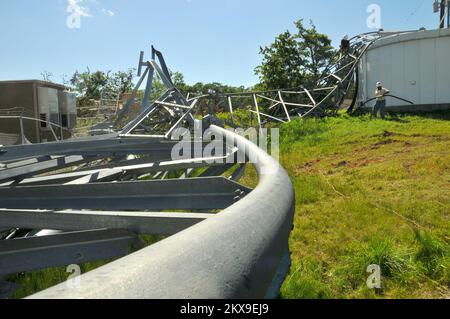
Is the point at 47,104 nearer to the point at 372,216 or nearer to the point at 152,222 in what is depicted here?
the point at 372,216

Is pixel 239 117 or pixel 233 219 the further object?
pixel 239 117

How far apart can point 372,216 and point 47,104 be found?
924 inches

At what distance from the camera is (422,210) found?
512 centimetres

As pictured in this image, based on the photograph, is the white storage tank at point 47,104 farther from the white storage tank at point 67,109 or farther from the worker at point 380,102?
the worker at point 380,102

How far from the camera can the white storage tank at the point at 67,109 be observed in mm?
26781

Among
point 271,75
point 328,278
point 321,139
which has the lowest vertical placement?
point 328,278

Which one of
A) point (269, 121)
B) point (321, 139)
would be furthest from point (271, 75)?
point (321, 139)

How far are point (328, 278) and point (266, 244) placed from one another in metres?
3.01

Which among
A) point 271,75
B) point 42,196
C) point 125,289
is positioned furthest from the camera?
point 271,75

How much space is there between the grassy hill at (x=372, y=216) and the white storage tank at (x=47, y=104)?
1825 centimetres

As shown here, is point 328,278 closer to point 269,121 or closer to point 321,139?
point 321,139

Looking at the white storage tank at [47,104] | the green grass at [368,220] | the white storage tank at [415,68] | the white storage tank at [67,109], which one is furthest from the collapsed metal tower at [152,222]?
the white storage tank at [67,109]

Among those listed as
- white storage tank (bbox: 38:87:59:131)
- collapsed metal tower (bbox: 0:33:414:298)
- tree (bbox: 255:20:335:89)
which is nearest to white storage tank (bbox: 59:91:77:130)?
white storage tank (bbox: 38:87:59:131)
